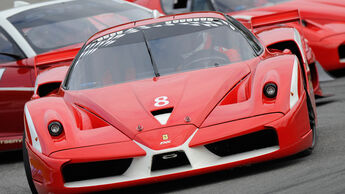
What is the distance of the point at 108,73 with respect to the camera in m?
6.18

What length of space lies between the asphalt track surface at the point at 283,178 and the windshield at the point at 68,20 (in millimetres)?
2650

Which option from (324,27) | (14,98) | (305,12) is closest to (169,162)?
(14,98)

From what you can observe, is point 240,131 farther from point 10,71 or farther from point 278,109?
point 10,71

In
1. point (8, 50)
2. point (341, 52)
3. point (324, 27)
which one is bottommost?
point (341, 52)

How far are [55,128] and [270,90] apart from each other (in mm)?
1435

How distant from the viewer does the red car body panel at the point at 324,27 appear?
380 inches

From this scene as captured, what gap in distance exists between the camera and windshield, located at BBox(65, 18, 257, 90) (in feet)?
20.0

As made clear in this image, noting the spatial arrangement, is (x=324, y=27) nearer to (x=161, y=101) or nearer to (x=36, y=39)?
(x=36, y=39)

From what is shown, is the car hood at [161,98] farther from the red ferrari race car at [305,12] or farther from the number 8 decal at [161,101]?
the red ferrari race car at [305,12]

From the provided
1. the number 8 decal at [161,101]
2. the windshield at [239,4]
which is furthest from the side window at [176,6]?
the number 8 decal at [161,101]

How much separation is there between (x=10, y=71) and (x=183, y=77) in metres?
3.19

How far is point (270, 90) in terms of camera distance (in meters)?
5.31

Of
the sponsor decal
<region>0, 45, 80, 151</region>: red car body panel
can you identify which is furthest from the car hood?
<region>0, 45, 80, 151</region>: red car body panel

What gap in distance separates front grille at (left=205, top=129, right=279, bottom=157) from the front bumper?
0.12 ft
